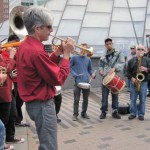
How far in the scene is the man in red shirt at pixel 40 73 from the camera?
2.87 metres

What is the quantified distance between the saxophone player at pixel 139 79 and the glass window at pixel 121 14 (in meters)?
7.15

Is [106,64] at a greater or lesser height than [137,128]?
greater

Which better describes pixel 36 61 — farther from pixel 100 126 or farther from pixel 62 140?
pixel 100 126

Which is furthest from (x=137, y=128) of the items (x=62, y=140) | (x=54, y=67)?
(x=54, y=67)

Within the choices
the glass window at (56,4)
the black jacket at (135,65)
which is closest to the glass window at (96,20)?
the glass window at (56,4)

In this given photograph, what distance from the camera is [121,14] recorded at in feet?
45.9

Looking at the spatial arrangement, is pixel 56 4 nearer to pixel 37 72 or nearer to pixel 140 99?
pixel 140 99

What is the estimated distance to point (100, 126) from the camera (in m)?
6.32

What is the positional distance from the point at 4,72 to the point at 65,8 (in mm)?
10704

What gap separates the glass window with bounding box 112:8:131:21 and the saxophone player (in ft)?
23.5

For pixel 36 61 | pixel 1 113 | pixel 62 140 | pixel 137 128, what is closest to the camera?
pixel 36 61

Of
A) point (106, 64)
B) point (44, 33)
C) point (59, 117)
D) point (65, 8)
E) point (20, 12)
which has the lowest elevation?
point (59, 117)

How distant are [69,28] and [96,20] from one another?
1.26 meters

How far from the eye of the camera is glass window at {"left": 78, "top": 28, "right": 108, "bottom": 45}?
42.2 feet
